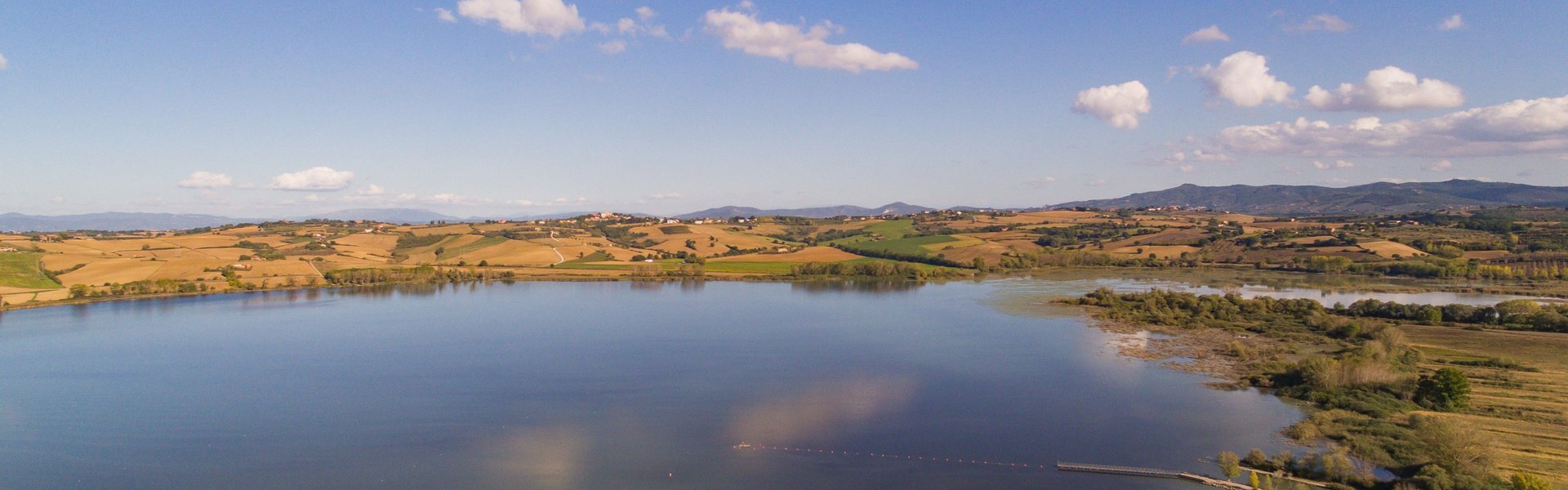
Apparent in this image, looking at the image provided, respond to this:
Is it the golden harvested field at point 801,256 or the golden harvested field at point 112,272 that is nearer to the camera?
the golden harvested field at point 112,272

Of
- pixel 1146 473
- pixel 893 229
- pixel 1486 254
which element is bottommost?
pixel 1146 473

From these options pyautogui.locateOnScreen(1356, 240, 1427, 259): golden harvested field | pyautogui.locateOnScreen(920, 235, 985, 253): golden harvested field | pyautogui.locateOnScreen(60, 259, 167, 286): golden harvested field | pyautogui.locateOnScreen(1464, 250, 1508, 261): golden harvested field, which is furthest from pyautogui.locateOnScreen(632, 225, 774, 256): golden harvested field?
pyautogui.locateOnScreen(1464, 250, 1508, 261): golden harvested field

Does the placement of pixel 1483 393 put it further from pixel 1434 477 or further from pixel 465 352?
pixel 465 352

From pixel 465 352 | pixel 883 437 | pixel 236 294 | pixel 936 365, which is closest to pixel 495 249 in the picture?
pixel 236 294

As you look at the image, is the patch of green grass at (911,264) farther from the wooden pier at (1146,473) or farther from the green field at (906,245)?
the wooden pier at (1146,473)

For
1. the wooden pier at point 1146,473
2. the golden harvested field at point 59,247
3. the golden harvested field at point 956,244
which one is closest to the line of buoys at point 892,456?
the wooden pier at point 1146,473

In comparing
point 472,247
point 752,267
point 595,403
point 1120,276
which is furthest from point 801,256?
point 595,403

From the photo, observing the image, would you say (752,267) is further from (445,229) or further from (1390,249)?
(1390,249)

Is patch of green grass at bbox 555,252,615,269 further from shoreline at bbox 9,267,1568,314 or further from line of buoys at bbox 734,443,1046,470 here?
line of buoys at bbox 734,443,1046,470
